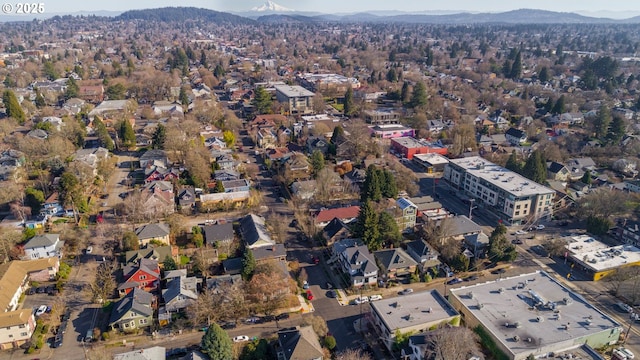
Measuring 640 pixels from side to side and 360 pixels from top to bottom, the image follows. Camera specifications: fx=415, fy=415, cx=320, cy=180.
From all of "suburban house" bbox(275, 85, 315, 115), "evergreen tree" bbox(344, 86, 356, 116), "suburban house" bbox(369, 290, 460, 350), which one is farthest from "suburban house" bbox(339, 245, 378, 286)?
"suburban house" bbox(275, 85, 315, 115)

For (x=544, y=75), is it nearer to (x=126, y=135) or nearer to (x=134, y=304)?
(x=126, y=135)

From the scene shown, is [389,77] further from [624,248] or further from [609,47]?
[609,47]

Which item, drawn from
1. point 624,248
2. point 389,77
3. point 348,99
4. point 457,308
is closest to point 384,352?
point 457,308

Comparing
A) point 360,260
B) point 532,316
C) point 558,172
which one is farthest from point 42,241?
point 558,172

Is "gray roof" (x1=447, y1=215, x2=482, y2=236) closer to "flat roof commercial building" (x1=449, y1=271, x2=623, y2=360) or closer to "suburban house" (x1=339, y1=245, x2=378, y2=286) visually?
"flat roof commercial building" (x1=449, y1=271, x2=623, y2=360)

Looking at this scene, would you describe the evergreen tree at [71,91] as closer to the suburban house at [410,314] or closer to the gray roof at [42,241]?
the gray roof at [42,241]

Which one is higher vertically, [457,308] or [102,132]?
[102,132]
